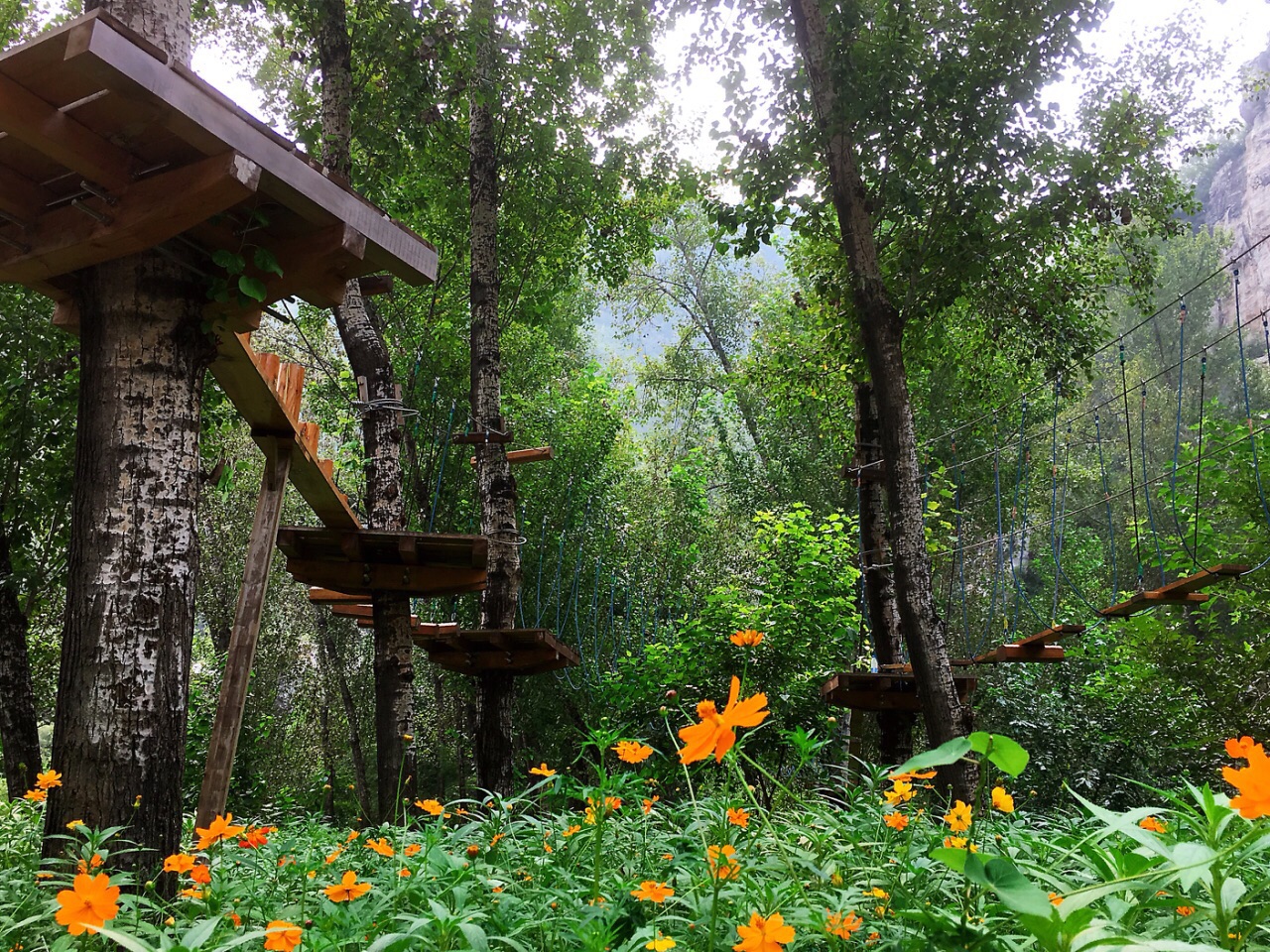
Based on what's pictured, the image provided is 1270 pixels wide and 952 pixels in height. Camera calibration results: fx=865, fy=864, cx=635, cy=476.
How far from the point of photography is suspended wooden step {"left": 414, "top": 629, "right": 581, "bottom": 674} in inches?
187

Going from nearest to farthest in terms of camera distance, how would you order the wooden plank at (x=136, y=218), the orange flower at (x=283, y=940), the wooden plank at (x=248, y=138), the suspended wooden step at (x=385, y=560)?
the orange flower at (x=283, y=940) < the wooden plank at (x=248, y=138) < the wooden plank at (x=136, y=218) < the suspended wooden step at (x=385, y=560)

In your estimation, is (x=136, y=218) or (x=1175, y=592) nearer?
(x=136, y=218)

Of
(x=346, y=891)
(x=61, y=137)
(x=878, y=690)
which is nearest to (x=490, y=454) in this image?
(x=878, y=690)

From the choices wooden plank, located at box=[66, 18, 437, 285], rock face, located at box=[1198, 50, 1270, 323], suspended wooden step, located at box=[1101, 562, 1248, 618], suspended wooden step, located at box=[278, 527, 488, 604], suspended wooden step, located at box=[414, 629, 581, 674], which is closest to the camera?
wooden plank, located at box=[66, 18, 437, 285]

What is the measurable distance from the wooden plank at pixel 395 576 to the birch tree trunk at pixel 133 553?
1940mm

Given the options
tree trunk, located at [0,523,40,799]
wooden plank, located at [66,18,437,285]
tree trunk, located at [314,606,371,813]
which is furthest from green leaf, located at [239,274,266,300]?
tree trunk, located at [314,606,371,813]

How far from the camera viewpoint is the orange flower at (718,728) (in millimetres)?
775

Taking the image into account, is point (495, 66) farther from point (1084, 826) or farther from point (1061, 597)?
point (1061, 597)

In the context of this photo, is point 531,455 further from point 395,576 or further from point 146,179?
point 146,179

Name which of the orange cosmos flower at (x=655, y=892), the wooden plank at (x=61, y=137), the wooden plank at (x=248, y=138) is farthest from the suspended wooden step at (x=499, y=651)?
the orange cosmos flower at (x=655, y=892)

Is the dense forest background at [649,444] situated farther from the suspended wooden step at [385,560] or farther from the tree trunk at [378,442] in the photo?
the suspended wooden step at [385,560]

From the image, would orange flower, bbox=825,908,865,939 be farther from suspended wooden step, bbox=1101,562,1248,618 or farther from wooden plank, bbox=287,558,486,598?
suspended wooden step, bbox=1101,562,1248,618

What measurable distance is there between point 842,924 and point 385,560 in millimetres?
3608

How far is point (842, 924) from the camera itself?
95cm
